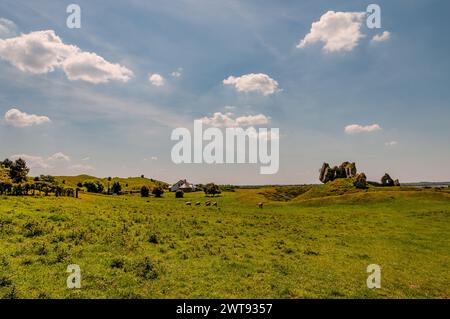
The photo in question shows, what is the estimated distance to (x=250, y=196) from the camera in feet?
307

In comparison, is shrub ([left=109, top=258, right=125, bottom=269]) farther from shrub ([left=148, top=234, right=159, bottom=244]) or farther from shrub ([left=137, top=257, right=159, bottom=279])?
shrub ([left=148, top=234, right=159, bottom=244])

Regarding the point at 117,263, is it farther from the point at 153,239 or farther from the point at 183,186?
the point at 183,186

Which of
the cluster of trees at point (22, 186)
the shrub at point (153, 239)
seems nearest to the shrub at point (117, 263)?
the shrub at point (153, 239)

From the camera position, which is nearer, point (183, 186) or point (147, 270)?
point (147, 270)

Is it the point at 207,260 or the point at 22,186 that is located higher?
the point at 22,186

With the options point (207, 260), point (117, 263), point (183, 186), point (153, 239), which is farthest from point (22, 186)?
point (183, 186)

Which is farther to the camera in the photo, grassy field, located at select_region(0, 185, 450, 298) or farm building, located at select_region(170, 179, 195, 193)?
farm building, located at select_region(170, 179, 195, 193)

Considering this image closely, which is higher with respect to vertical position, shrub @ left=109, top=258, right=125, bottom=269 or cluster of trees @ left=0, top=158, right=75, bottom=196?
cluster of trees @ left=0, top=158, right=75, bottom=196

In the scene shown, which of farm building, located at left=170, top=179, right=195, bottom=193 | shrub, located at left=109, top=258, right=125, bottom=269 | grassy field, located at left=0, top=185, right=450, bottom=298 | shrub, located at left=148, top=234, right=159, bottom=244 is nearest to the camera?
grassy field, located at left=0, top=185, right=450, bottom=298

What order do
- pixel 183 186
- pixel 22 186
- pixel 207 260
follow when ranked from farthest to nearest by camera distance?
pixel 183 186
pixel 22 186
pixel 207 260

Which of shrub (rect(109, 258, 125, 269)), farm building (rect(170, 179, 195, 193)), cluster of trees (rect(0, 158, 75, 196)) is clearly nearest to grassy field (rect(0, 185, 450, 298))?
shrub (rect(109, 258, 125, 269))

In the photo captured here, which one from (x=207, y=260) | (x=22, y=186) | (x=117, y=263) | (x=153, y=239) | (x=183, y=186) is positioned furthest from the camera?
(x=183, y=186)
